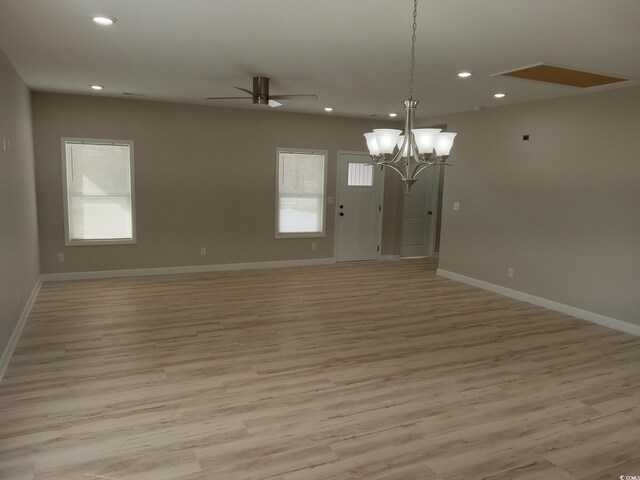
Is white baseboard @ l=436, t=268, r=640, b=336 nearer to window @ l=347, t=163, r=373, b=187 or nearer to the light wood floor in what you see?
the light wood floor

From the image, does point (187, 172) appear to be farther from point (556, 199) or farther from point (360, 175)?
point (556, 199)

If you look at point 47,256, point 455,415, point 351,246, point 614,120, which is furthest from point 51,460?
point 351,246

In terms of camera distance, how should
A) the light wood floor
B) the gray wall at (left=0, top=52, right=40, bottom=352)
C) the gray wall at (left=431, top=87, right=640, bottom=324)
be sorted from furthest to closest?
the gray wall at (left=431, top=87, right=640, bottom=324)
the gray wall at (left=0, top=52, right=40, bottom=352)
the light wood floor

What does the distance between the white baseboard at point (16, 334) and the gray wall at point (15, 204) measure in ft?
0.21

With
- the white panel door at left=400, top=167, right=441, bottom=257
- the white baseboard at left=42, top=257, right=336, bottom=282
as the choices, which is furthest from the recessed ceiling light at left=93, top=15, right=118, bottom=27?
the white panel door at left=400, top=167, right=441, bottom=257

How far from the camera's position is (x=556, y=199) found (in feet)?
18.0

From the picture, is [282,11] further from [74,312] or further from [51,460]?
[74,312]

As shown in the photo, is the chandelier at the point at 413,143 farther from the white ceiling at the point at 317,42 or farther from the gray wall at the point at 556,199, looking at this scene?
the gray wall at the point at 556,199

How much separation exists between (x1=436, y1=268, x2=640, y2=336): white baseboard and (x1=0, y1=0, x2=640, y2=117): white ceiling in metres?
2.47

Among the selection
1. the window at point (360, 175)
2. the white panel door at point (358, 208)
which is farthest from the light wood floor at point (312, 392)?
the window at point (360, 175)

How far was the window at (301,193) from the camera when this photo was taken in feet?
24.9

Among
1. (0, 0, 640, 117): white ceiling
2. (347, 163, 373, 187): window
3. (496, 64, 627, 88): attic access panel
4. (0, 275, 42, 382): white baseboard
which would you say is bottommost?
(0, 275, 42, 382): white baseboard

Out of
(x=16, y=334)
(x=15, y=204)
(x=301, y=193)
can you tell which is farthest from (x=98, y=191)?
(x=301, y=193)

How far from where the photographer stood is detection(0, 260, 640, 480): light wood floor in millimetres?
2434
